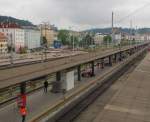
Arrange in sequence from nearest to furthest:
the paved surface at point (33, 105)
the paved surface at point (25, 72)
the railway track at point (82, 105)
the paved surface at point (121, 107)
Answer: the paved surface at point (25, 72) < the paved surface at point (33, 105) < the railway track at point (82, 105) < the paved surface at point (121, 107)

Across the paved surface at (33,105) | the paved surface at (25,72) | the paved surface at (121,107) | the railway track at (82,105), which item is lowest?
the paved surface at (121,107)

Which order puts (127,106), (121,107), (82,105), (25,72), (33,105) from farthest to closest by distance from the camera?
(127,106)
(82,105)
(121,107)
(33,105)
(25,72)

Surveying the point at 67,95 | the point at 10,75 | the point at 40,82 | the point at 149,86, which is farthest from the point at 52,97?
the point at 149,86

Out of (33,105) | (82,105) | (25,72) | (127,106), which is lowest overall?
(127,106)

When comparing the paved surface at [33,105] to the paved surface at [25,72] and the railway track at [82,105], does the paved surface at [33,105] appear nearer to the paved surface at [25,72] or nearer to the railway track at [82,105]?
the railway track at [82,105]

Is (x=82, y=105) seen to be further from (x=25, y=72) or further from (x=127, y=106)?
(x=25, y=72)

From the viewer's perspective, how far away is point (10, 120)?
25828 millimetres

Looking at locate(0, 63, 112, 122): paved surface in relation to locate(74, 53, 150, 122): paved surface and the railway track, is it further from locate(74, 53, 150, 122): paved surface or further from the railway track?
locate(74, 53, 150, 122): paved surface

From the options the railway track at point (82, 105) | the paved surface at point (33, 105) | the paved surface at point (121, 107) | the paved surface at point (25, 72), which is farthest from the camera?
the paved surface at point (121, 107)

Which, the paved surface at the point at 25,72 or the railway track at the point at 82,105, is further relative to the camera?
the railway track at the point at 82,105

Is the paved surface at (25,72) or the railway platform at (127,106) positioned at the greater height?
the paved surface at (25,72)

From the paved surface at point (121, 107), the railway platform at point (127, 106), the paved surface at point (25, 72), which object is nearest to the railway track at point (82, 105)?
the paved surface at point (121, 107)

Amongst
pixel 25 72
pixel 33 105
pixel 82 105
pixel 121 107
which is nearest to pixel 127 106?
pixel 121 107

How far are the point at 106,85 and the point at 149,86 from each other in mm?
7165
